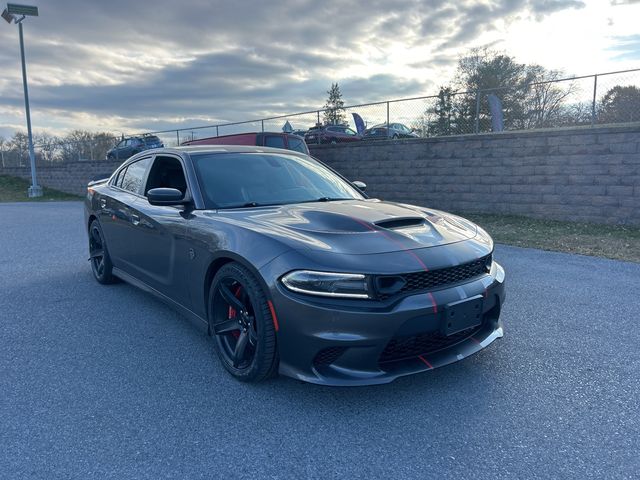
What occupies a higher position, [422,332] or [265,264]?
[265,264]

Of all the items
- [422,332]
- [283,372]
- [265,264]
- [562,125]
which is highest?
[562,125]

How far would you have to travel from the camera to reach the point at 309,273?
2555 millimetres

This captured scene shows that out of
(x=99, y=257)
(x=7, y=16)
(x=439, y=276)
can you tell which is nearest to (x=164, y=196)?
(x=439, y=276)

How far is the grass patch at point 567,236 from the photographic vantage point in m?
7.32

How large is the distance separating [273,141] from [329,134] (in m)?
7.49

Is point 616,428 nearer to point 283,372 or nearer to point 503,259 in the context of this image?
point 283,372

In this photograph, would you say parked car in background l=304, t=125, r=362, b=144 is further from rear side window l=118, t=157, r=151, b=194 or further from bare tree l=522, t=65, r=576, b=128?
rear side window l=118, t=157, r=151, b=194

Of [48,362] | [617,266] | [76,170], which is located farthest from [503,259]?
[76,170]

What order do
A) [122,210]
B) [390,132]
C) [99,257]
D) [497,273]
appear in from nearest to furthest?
[497,273], [122,210], [99,257], [390,132]

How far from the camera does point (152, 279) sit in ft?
13.4

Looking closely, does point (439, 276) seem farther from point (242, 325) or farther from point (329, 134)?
point (329, 134)

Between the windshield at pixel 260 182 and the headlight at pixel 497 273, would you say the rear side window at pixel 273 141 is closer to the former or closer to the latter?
the windshield at pixel 260 182

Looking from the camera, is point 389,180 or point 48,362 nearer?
point 48,362

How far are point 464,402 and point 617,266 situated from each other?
477cm
